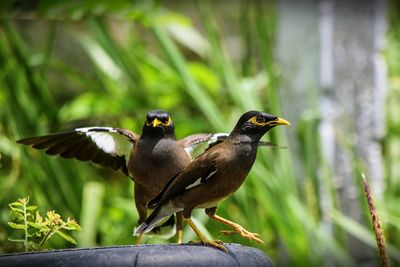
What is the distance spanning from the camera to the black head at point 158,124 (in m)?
2.33

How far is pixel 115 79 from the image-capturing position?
17.3ft

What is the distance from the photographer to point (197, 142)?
2.49 metres

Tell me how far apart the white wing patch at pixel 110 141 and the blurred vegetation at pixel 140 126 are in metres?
1.34

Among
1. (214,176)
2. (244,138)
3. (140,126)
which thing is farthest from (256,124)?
(140,126)

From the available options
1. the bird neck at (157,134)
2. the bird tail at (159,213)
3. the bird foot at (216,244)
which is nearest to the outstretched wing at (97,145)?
the bird neck at (157,134)

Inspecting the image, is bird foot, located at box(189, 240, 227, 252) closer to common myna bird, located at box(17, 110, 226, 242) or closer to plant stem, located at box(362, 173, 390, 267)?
plant stem, located at box(362, 173, 390, 267)

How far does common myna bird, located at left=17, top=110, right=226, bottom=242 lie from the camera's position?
7.57 ft

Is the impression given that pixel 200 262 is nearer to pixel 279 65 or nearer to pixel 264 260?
pixel 264 260

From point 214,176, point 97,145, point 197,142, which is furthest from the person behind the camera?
point 97,145

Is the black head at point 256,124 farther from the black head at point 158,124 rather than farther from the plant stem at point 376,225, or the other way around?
the plant stem at point 376,225

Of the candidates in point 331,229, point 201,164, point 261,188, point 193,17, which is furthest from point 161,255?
point 193,17

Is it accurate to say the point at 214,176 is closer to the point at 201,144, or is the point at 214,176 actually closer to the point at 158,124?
the point at 158,124

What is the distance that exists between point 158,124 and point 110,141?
0.35 metres

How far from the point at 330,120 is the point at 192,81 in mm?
1118
